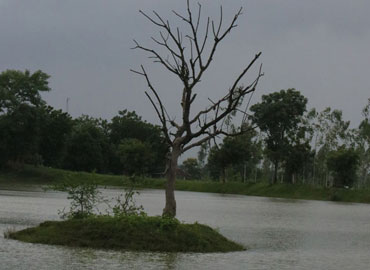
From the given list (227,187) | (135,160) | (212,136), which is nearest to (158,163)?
(135,160)

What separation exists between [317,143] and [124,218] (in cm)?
7912

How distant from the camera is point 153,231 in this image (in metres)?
18.8

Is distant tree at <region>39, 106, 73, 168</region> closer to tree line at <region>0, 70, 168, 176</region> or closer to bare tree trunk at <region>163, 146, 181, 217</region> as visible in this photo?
tree line at <region>0, 70, 168, 176</region>

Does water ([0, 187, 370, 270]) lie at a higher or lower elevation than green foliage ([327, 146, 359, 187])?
lower

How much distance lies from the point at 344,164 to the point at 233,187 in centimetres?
1769

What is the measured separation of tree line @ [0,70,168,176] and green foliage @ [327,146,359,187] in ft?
97.8

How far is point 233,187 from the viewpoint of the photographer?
90.5 meters

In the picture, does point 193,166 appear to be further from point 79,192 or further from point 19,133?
point 79,192

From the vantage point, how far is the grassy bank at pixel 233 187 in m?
77.3

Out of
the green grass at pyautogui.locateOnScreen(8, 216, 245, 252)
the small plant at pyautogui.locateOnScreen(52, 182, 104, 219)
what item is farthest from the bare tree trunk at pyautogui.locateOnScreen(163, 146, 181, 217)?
the small plant at pyautogui.locateOnScreen(52, 182, 104, 219)

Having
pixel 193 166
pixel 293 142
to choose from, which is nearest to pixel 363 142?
pixel 293 142

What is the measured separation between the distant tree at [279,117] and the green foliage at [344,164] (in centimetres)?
1053

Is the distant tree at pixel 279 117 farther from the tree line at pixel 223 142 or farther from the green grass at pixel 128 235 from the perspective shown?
the green grass at pixel 128 235

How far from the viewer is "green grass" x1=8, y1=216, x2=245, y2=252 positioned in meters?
18.4
